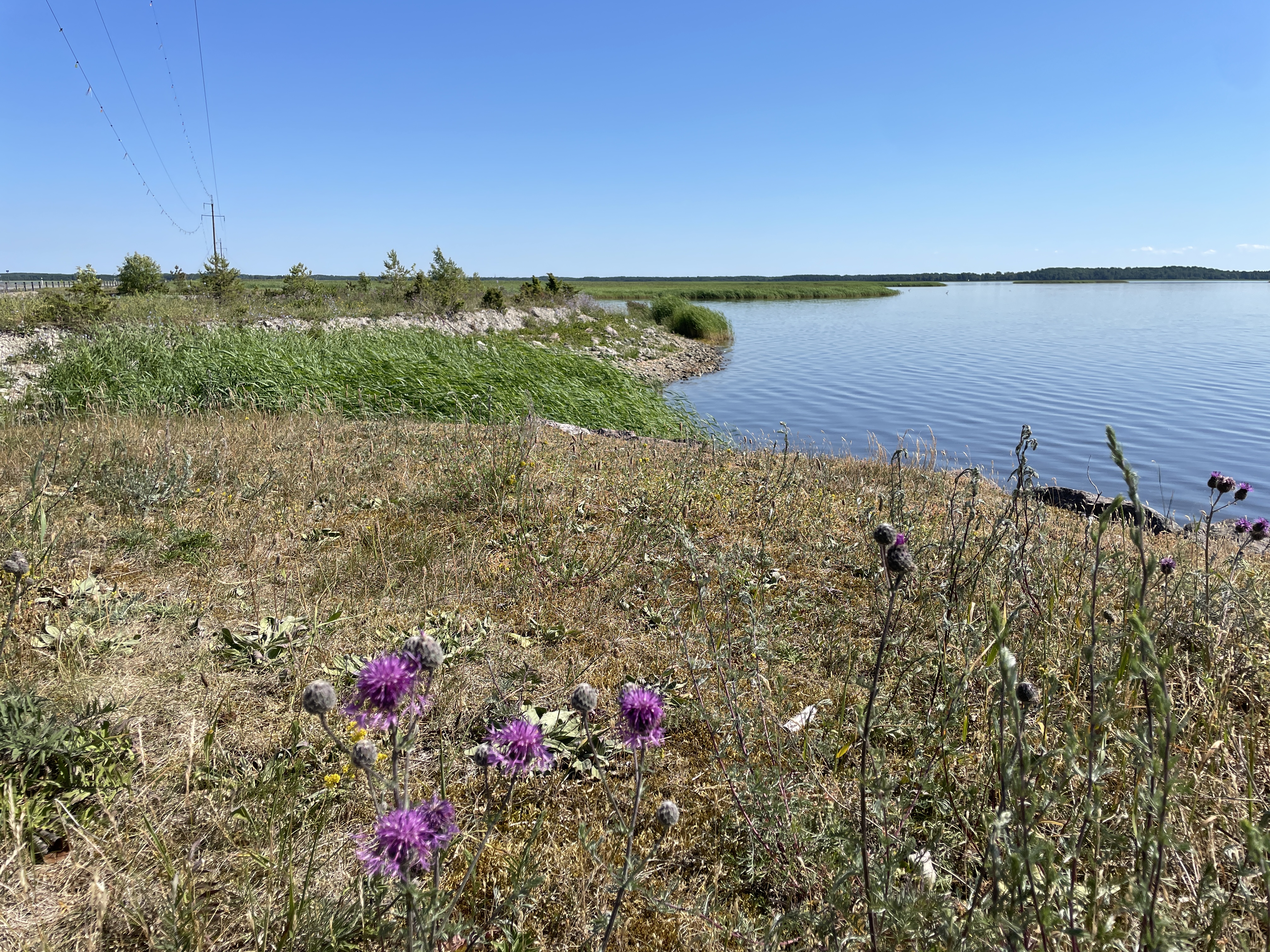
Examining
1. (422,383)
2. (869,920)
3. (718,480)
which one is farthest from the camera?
(422,383)

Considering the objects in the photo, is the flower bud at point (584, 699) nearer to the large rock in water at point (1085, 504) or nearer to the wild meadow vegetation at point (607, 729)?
the wild meadow vegetation at point (607, 729)

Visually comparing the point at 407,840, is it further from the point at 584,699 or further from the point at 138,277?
the point at 138,277

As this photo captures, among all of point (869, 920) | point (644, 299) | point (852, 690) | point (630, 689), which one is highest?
point (644, 299)

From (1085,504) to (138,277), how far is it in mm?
34272

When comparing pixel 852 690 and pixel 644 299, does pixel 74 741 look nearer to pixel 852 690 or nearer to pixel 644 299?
pixel 852 690

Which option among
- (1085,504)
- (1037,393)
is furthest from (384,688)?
(1037,393)

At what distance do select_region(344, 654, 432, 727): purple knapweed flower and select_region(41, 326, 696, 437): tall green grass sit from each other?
4906mm

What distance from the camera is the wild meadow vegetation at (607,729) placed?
1475 millimetres

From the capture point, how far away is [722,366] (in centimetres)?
2714

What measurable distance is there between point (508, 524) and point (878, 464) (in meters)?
5.06

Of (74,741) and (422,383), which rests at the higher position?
(422,383)

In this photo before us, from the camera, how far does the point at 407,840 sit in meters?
1.32

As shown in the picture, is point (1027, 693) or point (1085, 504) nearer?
point (1027, 693)

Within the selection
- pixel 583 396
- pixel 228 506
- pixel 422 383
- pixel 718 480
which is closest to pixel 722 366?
pixel 583 396
